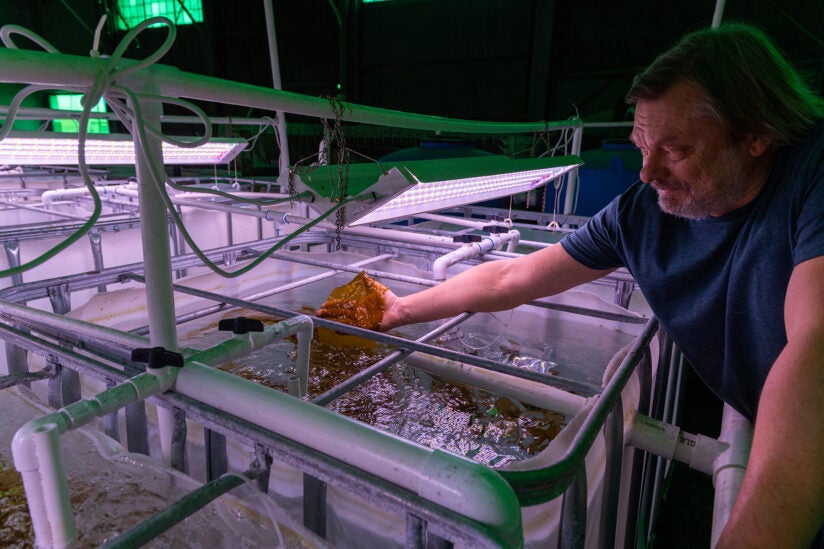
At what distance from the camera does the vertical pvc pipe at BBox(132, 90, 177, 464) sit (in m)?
0.73

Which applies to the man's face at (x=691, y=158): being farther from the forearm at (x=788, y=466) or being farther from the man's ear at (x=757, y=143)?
the forearm at (x=788, y=466)

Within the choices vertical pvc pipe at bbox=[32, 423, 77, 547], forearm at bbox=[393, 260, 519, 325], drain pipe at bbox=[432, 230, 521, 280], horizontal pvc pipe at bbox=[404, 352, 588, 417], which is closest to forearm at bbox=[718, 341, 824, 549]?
horizontal pvc pipe at bbox=[404, 352, 588, 417]

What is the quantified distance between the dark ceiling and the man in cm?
652

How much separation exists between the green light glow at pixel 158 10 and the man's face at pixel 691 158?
1196cm

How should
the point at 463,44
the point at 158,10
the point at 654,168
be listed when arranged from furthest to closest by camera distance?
the point at 158,10 → the point at 463,44 → the point at 654,168

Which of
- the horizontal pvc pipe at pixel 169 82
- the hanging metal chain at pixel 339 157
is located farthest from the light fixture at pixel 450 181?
the horizontal pvc pipe at pixel 169 82

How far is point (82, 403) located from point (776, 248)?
1282mm

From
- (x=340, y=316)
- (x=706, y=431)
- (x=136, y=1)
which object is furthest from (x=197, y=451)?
(x=136, y=1)

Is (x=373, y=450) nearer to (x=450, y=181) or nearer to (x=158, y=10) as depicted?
(x=450, y=181)

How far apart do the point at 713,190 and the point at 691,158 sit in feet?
0.29

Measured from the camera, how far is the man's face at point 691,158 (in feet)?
3.43

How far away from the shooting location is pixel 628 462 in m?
1.22

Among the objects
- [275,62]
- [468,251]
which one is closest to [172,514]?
[468,251]

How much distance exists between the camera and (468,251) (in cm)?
227
